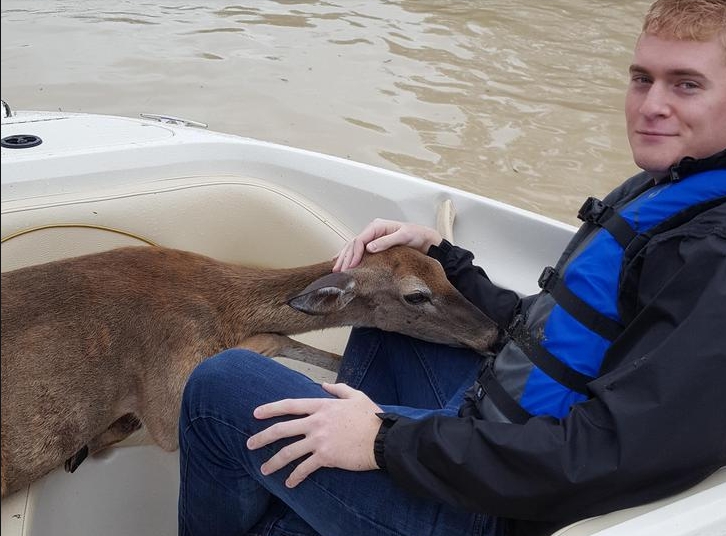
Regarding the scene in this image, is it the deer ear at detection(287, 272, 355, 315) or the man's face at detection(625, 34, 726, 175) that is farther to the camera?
the deer ear at detection(287, 272, 355, 315)

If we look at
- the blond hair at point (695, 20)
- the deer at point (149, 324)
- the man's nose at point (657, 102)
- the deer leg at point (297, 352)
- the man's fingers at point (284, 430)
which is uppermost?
the blond hair at point (695, 20)

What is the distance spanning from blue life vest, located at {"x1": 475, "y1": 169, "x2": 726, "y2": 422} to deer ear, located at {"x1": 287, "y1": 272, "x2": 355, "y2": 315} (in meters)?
1.39

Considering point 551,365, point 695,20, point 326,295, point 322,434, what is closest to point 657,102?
point 695,20

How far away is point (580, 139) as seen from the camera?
11.4 m

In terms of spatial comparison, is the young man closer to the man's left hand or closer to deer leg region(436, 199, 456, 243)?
the man's left hand

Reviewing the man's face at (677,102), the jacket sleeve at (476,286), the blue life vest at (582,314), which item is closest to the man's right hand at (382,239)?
the jacket sleeve at (476,286)

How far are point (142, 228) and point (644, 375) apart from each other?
2.86 m

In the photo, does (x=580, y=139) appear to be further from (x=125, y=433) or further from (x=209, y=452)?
(x=209, y=452)

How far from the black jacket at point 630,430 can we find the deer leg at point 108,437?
1867 mm

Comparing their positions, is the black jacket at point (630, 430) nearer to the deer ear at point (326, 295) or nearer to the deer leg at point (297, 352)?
the deer ear at point (326, 295)

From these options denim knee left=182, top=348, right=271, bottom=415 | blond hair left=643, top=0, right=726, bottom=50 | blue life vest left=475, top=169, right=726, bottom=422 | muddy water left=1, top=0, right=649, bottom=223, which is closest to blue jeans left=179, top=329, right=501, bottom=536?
denim knee left=182, top=348, right=271, bottom=415

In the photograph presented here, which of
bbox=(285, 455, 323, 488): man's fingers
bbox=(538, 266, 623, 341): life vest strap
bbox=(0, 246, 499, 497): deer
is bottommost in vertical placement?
bbox=(0, 246, 499, 497): deer

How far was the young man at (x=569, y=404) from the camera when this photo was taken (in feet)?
6.62

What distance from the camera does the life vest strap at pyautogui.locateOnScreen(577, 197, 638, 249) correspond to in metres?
2.48
